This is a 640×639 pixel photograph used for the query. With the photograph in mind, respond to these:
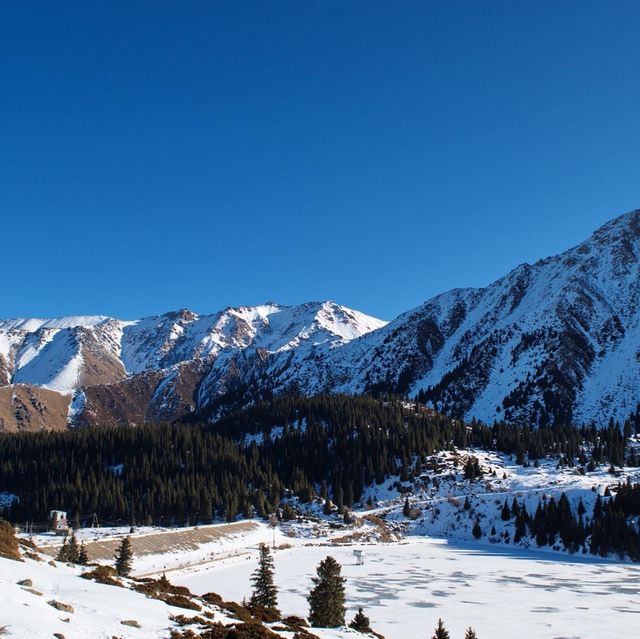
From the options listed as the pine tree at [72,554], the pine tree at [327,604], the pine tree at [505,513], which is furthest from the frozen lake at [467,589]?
the pine tree at [505,513]

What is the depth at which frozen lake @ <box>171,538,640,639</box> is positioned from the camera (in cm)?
5731

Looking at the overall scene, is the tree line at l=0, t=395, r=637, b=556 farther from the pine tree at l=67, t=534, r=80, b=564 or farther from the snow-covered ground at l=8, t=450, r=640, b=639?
the pine tree at l=67, t=534, r=80, b=564

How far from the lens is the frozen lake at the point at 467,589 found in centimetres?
5731

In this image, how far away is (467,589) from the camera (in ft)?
252

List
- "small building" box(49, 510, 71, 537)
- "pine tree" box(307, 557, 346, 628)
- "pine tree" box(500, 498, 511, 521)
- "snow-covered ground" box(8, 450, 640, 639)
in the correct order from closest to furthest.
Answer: "pine tree" box(307, 557, 346, 628)
"snow-covered ground" box(8, 450, 640, 639)
"small building" box(49, 510, 71, 537)
"pine tree" box(500, 498, 511, 521)

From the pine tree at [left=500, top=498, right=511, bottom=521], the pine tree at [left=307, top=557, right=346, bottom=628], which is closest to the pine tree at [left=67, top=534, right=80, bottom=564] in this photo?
the pine tree at [left=307, top=557, right=346, bottom=628]

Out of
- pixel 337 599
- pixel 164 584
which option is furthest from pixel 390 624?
pixel 164 584

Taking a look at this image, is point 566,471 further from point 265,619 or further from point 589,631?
point 265,619

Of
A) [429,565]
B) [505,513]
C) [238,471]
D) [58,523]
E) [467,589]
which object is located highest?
[238,471]

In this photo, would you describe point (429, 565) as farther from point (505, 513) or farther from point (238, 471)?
point (238, 471)

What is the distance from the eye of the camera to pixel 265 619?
35.9 metres

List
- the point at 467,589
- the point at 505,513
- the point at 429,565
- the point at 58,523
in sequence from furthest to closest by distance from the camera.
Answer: the point at 505,513
the point at 58,523
the point at 429,565
the point at 467,589

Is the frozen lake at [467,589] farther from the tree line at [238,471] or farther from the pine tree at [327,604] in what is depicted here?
the tree line at [238,471]

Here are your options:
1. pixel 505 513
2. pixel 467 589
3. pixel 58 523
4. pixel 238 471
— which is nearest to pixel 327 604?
pixel 467 589
